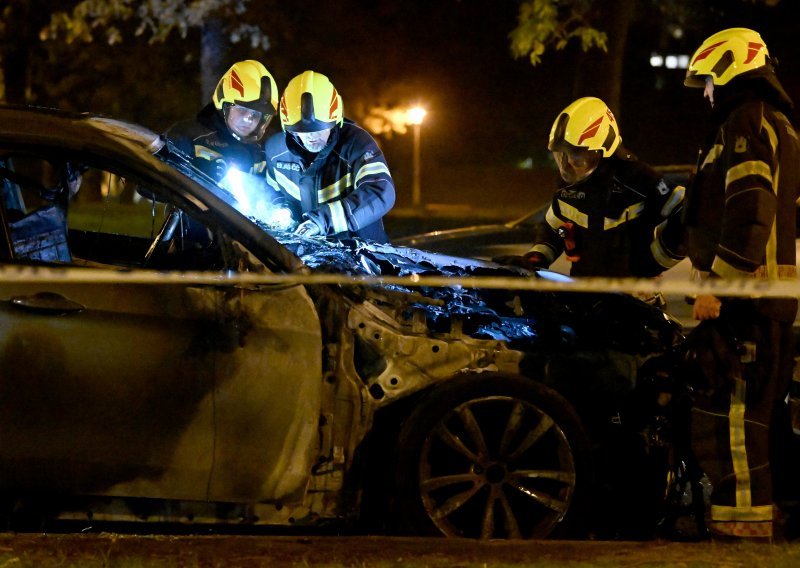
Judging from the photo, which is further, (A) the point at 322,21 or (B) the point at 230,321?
(A) the point at 322,21

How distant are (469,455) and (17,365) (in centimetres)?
163

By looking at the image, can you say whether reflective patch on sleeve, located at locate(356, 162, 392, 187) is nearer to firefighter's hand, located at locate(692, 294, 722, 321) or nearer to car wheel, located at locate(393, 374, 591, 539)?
car wheel, located at locate(393, 374, 591, 539)

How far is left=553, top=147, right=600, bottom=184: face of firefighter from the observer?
17.8ft

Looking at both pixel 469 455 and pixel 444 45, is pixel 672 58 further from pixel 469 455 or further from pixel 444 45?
pixel 469 455

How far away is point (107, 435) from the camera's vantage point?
3.71m

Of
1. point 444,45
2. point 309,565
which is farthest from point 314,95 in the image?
point 444,45

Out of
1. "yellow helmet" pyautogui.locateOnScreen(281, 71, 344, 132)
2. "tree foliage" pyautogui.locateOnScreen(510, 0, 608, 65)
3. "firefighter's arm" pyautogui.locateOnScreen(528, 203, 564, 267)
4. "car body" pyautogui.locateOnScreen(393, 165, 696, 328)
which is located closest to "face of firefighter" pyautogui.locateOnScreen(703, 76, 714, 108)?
"firefighter's arm" pyautogui.locateOnScreen(528, 203, 564, 267)

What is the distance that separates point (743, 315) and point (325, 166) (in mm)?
2639

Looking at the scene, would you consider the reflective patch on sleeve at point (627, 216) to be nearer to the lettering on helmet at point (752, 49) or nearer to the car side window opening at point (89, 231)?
the lettering on helmet at point (752, 49)

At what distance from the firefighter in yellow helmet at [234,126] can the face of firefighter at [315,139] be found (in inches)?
19.1

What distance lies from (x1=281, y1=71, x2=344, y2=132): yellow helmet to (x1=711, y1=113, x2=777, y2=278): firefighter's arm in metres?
2.34

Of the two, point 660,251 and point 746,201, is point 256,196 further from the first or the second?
point 746,201

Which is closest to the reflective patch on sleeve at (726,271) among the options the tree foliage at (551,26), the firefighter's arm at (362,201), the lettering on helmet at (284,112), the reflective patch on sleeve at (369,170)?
the firefighter's arm at (362,201)

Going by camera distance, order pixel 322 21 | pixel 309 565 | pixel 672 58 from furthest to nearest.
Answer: pixel 672 58, pixel 322 21, pixel 309 565
